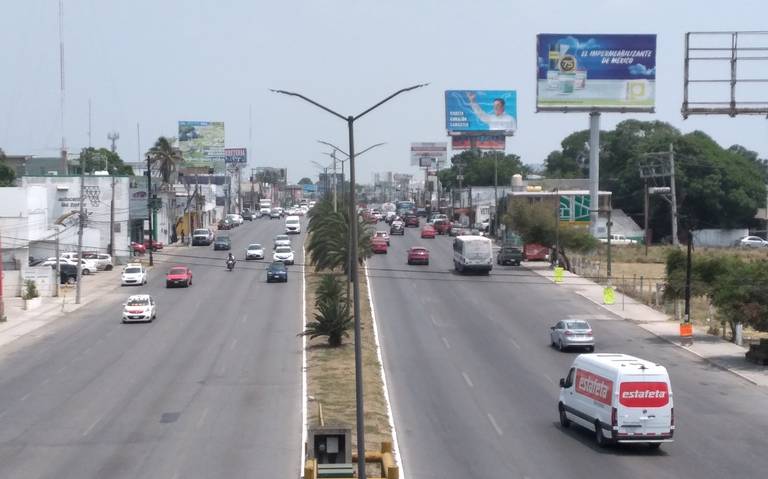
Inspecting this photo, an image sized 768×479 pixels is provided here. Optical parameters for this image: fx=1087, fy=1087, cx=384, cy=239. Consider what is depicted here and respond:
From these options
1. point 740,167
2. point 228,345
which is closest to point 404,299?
point 228,345

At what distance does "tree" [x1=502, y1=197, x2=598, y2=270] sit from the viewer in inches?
3093

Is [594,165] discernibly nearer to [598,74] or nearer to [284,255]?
[598,74]

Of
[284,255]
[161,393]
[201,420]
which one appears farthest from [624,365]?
[284,255]

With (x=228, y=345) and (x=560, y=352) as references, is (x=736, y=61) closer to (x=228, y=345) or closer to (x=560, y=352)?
(x=560, y=352)

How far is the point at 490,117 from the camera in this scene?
153m

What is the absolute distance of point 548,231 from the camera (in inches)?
3120

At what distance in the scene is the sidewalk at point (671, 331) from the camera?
133ft

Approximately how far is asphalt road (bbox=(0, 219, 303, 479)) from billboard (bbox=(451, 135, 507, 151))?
11850 cm

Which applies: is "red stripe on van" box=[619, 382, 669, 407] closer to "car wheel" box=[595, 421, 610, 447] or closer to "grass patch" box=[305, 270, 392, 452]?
"car wheel" box=[595, 421, 610, 447]

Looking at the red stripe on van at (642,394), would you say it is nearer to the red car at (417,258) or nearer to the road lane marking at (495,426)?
the road lane marking at (495,426)

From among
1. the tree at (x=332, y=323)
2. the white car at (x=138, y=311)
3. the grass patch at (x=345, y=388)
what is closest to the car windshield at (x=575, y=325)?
the grass patch at (x=345, y=388)

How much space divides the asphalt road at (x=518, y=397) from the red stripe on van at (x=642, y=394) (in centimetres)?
133

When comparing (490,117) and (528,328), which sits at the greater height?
(490,117)

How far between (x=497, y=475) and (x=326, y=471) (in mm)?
3882
